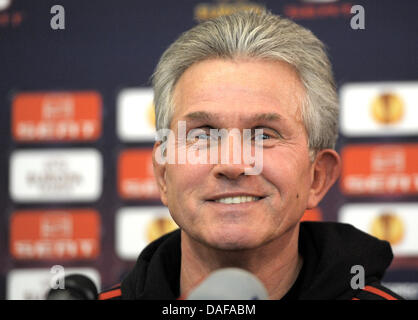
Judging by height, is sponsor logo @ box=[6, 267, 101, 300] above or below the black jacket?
below

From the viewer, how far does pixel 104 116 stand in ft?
5.89

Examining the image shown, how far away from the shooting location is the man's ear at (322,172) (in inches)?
35.4

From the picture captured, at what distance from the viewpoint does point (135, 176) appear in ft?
5.83

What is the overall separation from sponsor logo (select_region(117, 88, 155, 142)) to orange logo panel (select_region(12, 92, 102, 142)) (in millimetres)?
84

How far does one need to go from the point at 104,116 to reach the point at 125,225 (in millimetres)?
389

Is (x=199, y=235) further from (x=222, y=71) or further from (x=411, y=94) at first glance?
(x=411, y=94)

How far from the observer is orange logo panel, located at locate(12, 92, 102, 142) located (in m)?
1.80

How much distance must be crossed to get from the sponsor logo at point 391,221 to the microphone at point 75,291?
4.09 feet

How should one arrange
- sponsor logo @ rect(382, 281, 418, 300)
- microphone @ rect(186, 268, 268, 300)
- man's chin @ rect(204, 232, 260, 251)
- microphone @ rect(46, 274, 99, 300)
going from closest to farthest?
microphone @ rect(186, 268, 268, 300), microphone @ rect(46, 274, 99, 300), man's chin @ rect(204, 232, 260, 251), sponsor logo @ rect(382, 281, 418, 300)

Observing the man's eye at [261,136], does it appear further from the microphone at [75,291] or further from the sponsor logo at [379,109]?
the sponsor logo at [379,109]

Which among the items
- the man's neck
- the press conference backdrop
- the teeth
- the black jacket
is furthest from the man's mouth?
the press conference backdrop

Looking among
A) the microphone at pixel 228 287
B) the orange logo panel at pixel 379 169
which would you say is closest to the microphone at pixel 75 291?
the microphone at pixel 228 287

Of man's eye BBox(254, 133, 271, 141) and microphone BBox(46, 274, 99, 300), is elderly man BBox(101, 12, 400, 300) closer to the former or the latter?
man's eye BBox(254, 133, 271, 141)

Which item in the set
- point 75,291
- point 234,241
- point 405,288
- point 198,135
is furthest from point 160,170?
point 405,288
